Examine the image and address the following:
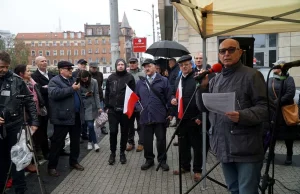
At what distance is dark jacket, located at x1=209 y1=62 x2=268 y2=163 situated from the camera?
2.90 meters

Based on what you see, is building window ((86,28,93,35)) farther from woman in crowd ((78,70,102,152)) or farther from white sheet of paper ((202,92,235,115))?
white sheet of paper ((202,92,235,115))

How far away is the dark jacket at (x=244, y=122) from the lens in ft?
9.52

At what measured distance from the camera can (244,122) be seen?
2.81m

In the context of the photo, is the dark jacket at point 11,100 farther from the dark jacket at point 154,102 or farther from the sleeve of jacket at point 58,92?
the dark jacket at point 154,102

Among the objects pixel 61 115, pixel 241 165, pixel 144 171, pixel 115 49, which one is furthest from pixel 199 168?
pixel 115 49

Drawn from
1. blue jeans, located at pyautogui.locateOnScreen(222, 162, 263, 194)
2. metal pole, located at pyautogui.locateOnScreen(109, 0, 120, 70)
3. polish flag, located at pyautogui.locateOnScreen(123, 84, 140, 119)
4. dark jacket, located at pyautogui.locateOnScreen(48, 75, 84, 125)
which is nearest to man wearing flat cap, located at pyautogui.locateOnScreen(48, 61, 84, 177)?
dark jacket, located at pyautogui.locateOnScreen(48, 75, 84, 125)

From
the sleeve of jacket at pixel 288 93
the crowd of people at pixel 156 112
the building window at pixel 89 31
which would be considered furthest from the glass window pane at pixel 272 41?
the building window at pixel 89 31

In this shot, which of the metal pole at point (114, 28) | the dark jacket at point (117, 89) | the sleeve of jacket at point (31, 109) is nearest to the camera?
the sleeve of jacket at point (31, 109)

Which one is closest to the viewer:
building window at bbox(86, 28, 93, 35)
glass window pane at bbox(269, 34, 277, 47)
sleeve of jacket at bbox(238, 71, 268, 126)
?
sleeve of jacket at bbox(238, 71, 268, 126)

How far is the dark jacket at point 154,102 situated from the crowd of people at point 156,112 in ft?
0.06

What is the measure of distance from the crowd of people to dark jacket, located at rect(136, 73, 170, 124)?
19 millimetres

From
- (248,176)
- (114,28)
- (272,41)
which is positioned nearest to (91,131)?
(114,28)

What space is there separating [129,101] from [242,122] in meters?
3.38

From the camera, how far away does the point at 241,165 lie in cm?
305
